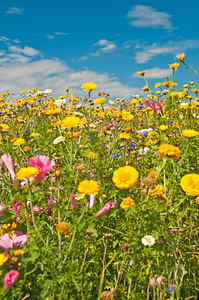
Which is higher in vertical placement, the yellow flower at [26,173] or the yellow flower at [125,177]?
the yellow flower at [26,173]

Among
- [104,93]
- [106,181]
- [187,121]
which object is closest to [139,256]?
[106,181]

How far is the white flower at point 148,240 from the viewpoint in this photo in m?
1.44

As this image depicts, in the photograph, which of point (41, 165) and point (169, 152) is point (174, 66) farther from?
point (41, 165)

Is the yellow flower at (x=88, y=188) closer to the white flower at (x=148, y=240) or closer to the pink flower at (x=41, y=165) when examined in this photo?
the pink flower at (x=41, y=165)

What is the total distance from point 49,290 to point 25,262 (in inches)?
6.9

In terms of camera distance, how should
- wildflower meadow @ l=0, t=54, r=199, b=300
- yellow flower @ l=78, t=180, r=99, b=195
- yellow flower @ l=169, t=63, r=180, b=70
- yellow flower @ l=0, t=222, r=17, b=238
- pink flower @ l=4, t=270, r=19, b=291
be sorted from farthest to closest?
1. yellow flower @ l=169, t=63, r=180, b=70
2. yellow flower @ l=0, t=222, r=17, b=238
3. yellow flower @ l=78, t=180, r=99, b=195
4. wildflower meadow @ l=0, t=54, r=199, b=300
5. pink flower @ l=4, t=270, r=19, b=291

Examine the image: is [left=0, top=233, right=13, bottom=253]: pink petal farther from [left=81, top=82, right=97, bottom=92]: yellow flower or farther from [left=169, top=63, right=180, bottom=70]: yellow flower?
[left=169, top=63, right=180, bottom=70]: yellow flower

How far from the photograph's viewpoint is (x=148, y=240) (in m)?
1.47

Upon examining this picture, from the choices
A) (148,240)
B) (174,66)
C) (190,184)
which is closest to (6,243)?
(148,240)

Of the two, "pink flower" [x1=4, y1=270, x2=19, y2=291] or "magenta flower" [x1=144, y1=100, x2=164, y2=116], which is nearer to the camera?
"pink flower" [x1=4, y1=270, x2=19, y2=291]

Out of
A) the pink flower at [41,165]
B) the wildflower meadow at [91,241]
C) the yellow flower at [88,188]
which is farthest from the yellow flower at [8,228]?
the yellow flower at [88,188]

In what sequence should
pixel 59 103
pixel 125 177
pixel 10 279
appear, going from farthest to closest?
pixel 59 103 < pixel 125 177 < pixel 10 279

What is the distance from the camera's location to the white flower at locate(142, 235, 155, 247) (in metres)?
1.44

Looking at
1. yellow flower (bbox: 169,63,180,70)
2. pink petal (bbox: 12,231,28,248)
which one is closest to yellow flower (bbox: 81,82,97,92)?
yellow flower (bbox: 169,63,180,70)
